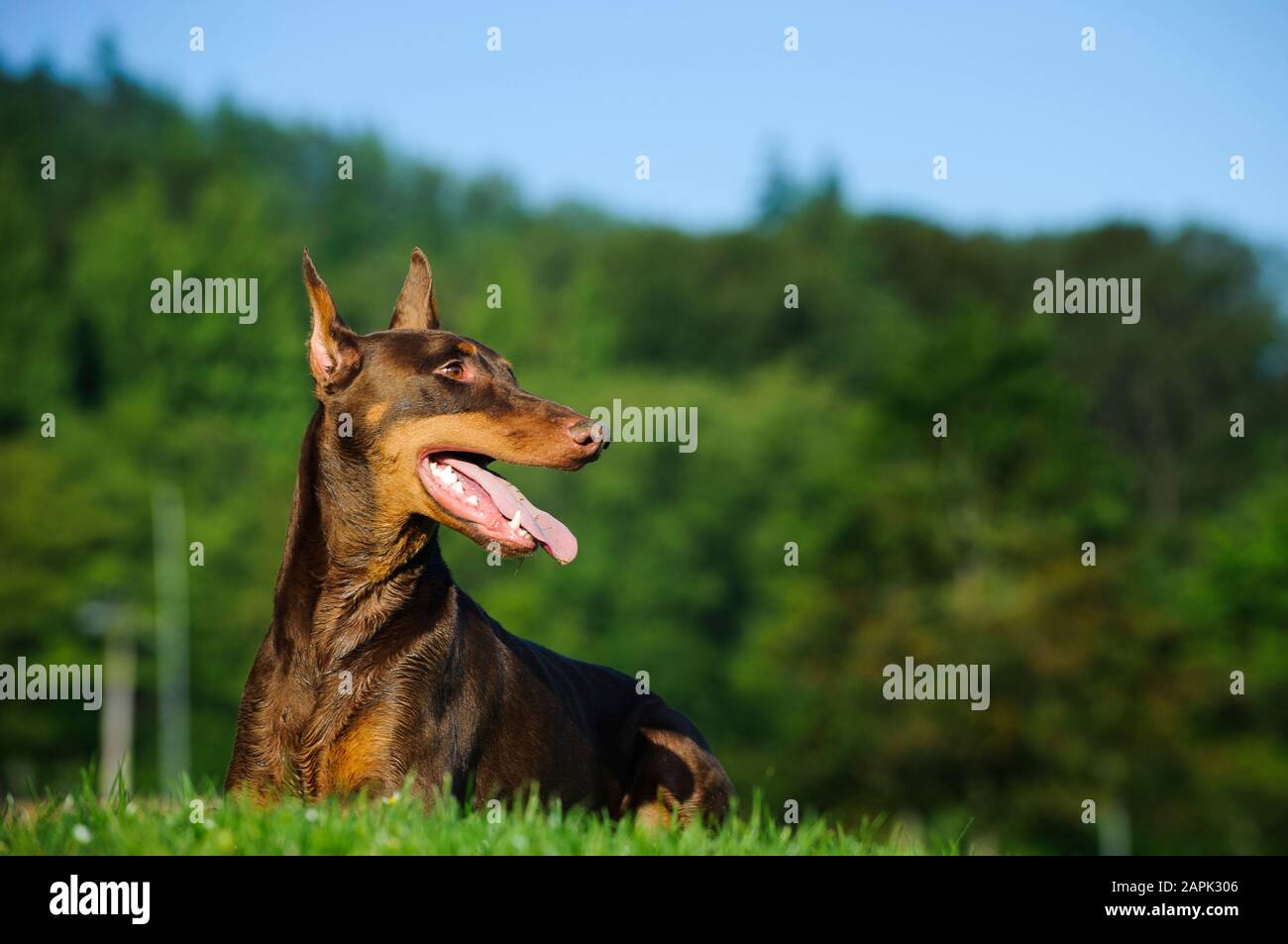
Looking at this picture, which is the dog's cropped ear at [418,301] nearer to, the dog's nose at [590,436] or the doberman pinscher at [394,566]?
the doberman pinscher at [394,566]

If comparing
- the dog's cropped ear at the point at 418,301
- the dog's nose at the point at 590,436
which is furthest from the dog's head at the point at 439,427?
the dog's cropped ear at the point at 418,301

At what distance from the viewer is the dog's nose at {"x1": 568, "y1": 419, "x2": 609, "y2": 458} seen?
7926mm

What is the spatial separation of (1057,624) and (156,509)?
146 ft

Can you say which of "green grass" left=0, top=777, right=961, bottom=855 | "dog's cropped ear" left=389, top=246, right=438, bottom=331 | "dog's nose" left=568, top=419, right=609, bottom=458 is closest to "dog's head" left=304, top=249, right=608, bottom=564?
"dog's nose" left=568, top=419, right=609, bottom=458

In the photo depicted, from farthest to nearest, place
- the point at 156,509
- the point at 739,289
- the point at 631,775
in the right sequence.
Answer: the point at 739,289 < the point at 156,509 < the point at 631,775

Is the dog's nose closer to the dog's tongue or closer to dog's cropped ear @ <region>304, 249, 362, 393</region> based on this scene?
the dog's tongue

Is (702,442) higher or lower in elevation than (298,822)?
higher

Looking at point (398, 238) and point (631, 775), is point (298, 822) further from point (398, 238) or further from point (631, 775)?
point (398, 238)

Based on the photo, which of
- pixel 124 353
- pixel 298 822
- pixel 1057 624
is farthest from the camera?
pixel 124 353

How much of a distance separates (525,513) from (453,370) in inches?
32.6

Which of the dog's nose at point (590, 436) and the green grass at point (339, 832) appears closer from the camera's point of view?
the green grass at point (339, 832)

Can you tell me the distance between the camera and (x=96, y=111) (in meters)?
132

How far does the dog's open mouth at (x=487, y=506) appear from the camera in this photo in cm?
786

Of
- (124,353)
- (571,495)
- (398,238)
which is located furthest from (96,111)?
(571,495)
